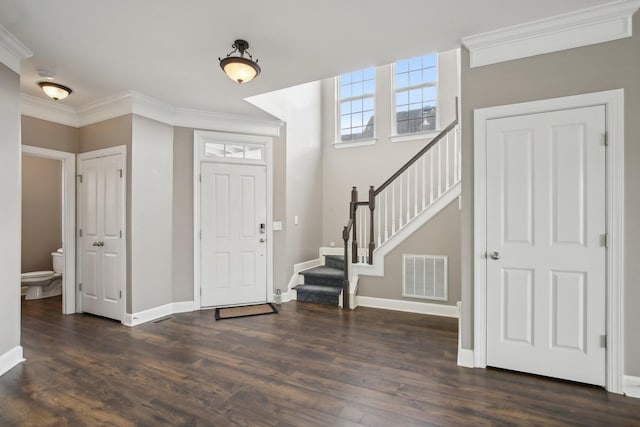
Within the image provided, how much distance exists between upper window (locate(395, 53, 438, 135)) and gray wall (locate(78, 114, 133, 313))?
4.32 m

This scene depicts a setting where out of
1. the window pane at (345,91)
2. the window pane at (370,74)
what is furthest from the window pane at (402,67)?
the window pane at (345,91)

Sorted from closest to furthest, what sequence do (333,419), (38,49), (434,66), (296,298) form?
(333,419) → (38,49) → (296,298) → (434,66)

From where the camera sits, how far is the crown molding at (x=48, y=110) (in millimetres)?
3791

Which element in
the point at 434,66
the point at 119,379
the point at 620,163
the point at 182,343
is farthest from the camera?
the point at 434,66

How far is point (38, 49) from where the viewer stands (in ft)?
9.06

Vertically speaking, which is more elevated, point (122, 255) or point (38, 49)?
point (38, 49)

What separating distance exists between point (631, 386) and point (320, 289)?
340 centimetres

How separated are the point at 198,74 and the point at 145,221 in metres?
1.95

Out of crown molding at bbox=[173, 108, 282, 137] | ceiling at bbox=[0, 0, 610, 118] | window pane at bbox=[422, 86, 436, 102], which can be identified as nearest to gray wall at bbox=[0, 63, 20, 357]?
ceiling at bbox=[0, 0, 610, 118]

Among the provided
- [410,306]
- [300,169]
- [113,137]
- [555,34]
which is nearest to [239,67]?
[113,137]

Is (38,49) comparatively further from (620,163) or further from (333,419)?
(620,163)

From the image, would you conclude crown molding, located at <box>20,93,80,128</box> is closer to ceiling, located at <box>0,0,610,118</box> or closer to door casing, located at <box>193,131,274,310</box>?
ceiling, located at <box>0,0,610,118</box>

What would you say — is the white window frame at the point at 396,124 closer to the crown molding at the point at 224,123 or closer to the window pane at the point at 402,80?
the window pane at the point at 402,80

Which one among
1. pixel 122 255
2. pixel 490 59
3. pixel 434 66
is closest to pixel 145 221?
pixel 122 255
